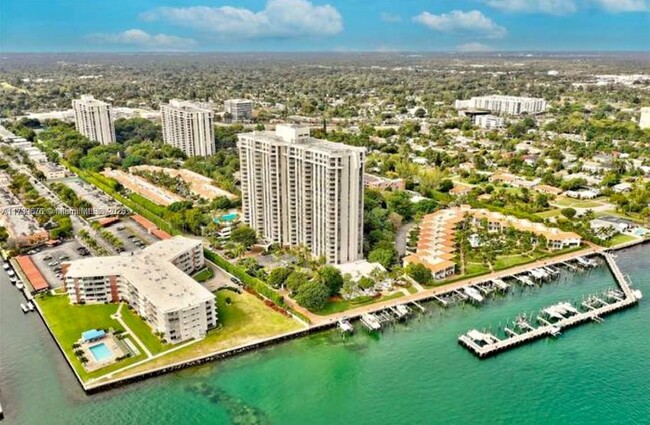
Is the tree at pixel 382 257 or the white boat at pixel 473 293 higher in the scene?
the tree at pixel 382 257

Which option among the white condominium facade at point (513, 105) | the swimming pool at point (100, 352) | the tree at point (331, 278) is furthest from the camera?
the white condominium facade at point (513, 105)

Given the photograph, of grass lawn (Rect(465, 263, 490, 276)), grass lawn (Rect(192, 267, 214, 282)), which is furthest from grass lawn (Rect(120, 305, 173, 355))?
grass lawn (Rect(465, 263, 490, 276))

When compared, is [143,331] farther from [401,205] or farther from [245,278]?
[401,205]

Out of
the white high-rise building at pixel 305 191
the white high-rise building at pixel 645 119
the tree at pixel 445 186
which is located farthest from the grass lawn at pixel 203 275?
the white high-rise building at pixel 645 119

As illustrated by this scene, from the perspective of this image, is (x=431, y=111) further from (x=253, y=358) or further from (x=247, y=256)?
(x=253, y=358)

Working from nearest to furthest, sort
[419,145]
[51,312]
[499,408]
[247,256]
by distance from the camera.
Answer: [499,408]
[51,312]
[247,256]
[419,145]

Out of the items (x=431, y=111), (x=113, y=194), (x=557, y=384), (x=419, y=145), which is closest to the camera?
(x=557, y=384)

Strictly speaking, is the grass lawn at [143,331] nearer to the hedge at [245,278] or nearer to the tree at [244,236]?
the hedge at [245,278]

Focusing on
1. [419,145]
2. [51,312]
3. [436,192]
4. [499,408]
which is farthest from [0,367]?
[419,145]
